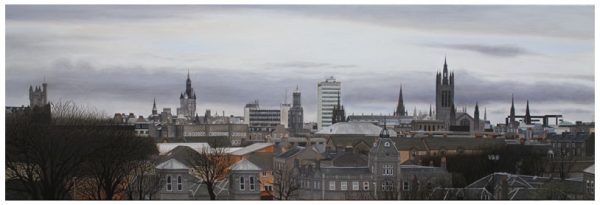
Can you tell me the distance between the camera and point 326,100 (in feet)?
392

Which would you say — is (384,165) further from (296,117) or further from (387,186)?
(296,117)

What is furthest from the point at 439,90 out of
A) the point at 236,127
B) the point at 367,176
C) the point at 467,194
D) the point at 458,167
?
the point at 467,194

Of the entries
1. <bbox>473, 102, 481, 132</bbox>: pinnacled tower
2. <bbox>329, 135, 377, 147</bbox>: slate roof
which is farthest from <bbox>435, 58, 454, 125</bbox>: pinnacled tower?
<bbox>329, 135, 377, 147</bbox>: slate roof

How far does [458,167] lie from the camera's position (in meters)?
44.9

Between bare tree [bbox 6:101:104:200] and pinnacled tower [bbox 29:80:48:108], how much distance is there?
10391 millimetres

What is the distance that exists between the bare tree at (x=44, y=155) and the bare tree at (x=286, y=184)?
557 centimetres

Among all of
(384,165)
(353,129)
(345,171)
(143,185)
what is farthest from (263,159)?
(353,129)

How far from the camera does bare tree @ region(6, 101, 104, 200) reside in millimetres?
25469

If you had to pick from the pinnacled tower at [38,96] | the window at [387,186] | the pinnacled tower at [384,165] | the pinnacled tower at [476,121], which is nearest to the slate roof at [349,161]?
the pinnacled tower at [384,165]

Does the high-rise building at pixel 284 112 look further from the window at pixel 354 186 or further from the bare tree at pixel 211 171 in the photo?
the window at pixel 354 186

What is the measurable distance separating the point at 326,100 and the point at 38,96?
73037 mm

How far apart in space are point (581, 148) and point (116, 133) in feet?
98.3

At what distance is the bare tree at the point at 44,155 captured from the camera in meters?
25.5

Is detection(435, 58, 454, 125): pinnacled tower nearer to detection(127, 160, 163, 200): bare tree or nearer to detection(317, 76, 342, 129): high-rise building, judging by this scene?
detection(317, 76, 342, 129): high-rise building
